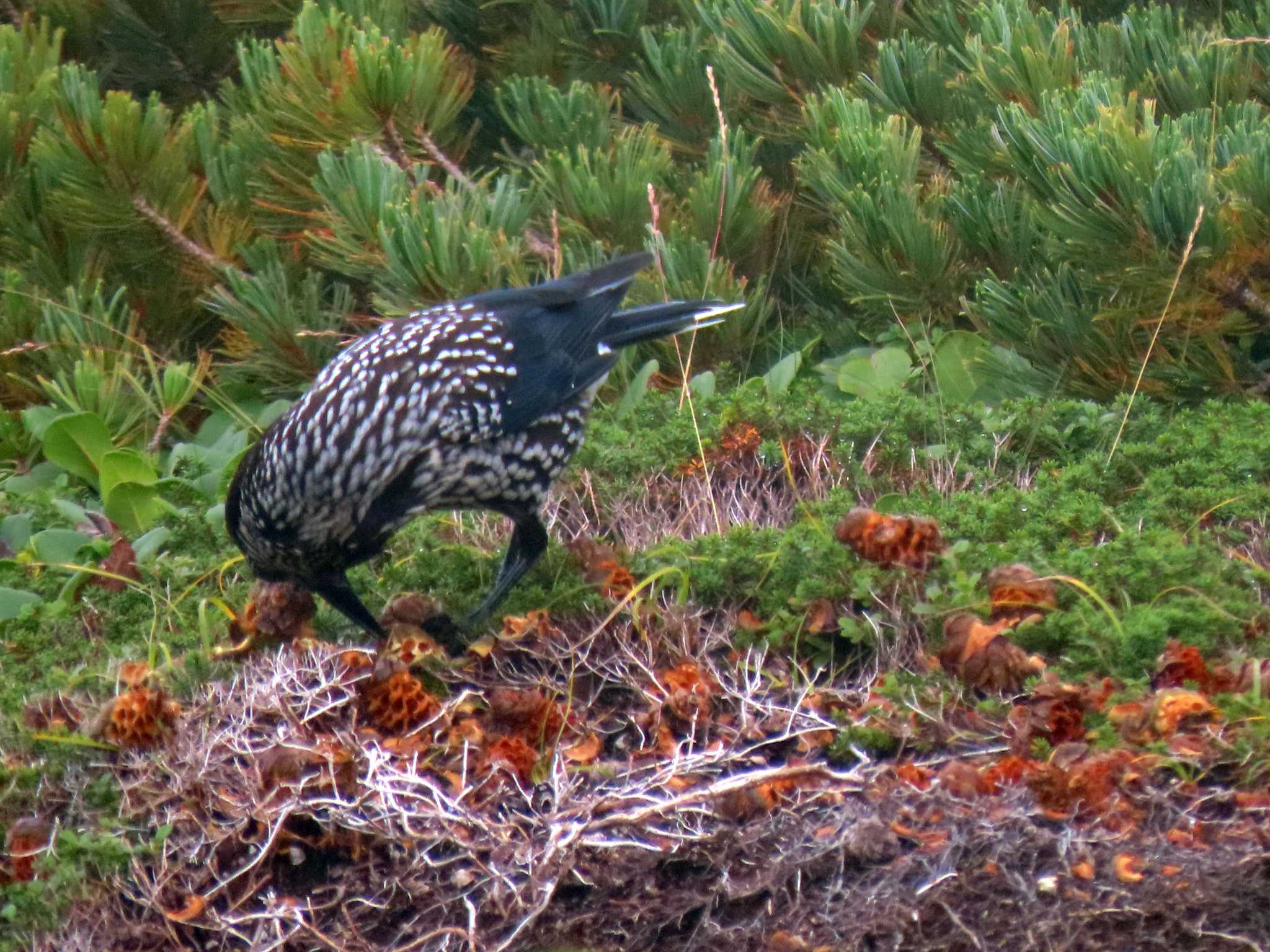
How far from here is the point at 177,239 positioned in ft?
19.6

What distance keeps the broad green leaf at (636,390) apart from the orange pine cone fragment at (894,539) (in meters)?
1.86

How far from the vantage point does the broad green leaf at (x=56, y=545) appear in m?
5.00

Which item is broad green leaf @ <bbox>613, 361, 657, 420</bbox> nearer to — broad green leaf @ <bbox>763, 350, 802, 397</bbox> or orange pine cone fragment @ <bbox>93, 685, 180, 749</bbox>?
broad green leaf @ <bbox>763, 350, 802, 397</bbox>

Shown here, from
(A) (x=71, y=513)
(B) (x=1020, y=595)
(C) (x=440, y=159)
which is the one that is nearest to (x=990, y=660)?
(B) (x=1020, y=595)

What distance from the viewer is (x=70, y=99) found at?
18.7 ft

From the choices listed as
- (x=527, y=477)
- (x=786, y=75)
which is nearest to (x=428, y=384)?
(x=527, y=477)

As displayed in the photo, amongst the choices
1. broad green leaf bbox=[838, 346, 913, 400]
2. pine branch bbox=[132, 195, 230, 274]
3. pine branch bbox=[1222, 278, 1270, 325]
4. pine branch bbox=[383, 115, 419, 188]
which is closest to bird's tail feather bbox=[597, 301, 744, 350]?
broad green leaf bbox=[838, 346, 913, 400]

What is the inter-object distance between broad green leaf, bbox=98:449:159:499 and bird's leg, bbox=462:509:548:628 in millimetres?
1575

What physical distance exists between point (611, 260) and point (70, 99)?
218 cm

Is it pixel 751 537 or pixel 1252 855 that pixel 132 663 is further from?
pixel 1252 855

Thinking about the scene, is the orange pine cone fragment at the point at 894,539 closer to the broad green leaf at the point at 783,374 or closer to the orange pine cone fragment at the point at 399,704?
the orange pine cone fragment at the point at 399,704

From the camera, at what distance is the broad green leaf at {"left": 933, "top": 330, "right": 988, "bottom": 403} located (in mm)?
5379

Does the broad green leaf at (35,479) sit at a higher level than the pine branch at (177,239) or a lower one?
lower

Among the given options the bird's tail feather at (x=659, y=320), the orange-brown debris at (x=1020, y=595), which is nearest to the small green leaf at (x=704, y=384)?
the bird's tail feather at (x=659, y=320)
